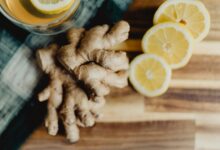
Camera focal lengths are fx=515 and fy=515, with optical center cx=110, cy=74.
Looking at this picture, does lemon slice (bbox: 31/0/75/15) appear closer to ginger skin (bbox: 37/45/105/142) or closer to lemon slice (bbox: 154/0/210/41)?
ginger skin (bbox: 37/45/105/142)

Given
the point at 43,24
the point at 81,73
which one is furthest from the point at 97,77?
the point at 43,24

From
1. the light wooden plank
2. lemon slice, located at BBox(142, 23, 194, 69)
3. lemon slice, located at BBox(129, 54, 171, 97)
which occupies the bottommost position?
the light wooden plank

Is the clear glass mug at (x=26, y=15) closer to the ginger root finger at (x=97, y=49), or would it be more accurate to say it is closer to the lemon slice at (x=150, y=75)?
the ginger root finger at (x=97, y=49)

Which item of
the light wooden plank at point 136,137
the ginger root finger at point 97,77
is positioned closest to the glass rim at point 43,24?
the ginger root finger at point 97,77

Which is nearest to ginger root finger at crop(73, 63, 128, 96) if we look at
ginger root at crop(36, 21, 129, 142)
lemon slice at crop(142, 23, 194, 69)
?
ginger root at crop(36, 21, 129, 142)

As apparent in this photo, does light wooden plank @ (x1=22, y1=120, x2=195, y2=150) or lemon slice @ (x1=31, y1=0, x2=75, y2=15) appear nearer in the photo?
lemon slice @ (x1=31, y1=0, x2=75, y2=15)

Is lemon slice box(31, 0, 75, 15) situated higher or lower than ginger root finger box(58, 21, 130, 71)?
higher

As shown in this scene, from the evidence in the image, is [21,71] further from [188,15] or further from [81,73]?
[188,15]

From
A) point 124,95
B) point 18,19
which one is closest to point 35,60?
point 18,19
